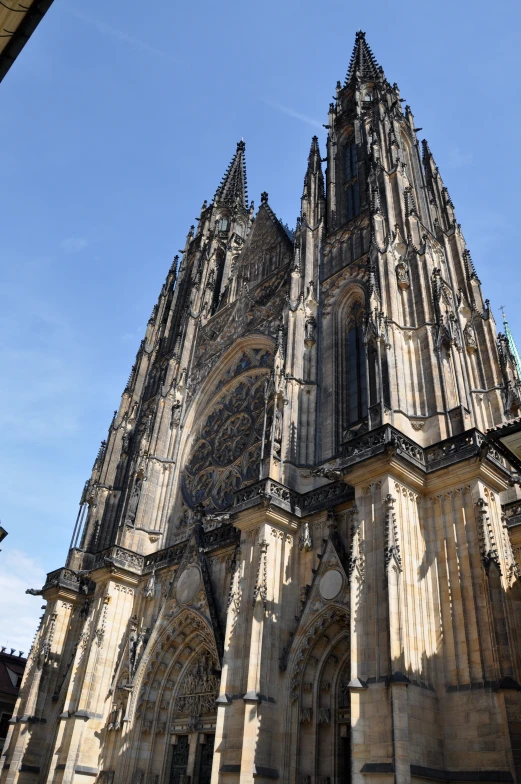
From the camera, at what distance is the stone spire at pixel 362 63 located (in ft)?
97.6

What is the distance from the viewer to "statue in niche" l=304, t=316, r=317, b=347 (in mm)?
20156

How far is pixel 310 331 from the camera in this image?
802 inches

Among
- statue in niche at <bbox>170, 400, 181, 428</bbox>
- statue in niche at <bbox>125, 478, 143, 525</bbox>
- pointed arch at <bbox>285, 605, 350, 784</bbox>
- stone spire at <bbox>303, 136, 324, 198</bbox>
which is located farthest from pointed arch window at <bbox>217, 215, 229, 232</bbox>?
pointed arch at <bbox>285, 605, 350, 784</bbox>

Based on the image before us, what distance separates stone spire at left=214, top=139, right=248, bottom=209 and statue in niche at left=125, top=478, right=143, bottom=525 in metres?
21.6

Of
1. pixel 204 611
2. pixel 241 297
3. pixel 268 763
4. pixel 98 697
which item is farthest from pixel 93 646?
pixel 241 297

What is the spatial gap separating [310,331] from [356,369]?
7.42 ft

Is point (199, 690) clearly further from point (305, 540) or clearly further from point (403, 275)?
point (403, 275)

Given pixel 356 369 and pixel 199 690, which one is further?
pixel 356 369

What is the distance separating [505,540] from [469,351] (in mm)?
7219

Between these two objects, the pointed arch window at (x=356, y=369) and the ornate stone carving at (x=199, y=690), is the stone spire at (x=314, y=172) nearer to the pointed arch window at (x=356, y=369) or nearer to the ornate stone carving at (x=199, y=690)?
the pointed arch window at (x=356, y=369)

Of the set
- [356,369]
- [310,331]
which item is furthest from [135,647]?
[310,331]

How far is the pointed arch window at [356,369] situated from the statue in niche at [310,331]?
1.17 meters

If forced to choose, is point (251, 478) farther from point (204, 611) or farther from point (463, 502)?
point (463, 502)

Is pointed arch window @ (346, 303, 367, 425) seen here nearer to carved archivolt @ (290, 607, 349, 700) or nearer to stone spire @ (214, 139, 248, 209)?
carved archivolt @ (290, 607, 349, 700)
